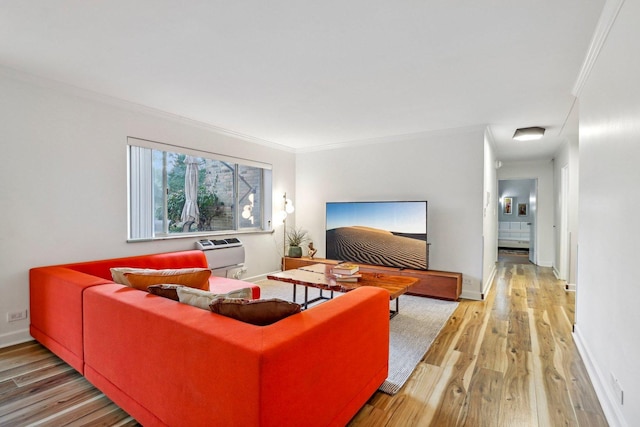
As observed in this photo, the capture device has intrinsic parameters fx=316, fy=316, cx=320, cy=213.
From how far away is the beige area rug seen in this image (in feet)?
7.60

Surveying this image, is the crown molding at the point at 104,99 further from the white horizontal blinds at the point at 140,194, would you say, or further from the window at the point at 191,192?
the white horizontal blinds at the point at 140,194

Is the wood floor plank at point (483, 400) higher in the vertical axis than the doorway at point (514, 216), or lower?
lower

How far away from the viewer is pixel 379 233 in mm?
4801

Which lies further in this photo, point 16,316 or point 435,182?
point 435,182

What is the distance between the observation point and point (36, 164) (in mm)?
2814

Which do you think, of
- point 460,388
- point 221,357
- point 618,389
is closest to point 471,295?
point 460,388

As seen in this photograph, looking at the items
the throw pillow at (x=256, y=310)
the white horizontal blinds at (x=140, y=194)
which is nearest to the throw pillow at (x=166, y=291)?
the throw pillow at (x=256, y=310)

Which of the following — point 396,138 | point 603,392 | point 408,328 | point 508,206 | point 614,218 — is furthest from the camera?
point 508,206

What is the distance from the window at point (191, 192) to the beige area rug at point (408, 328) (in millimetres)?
1249

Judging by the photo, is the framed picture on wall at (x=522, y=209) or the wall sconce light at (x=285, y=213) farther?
the framed picture on wall at (x=522, y=209)

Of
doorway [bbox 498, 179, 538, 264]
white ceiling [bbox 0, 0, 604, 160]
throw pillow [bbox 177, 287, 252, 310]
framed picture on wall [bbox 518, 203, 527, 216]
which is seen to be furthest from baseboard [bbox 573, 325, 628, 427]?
framed picture on wall [bbox 518, 203, 527, 216]

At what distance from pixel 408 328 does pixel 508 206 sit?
29.8ft

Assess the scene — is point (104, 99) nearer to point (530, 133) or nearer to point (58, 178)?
point (58, 178)

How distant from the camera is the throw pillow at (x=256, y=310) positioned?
1.50m
